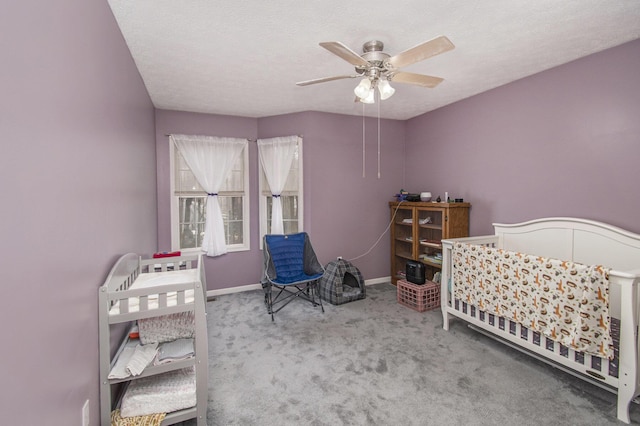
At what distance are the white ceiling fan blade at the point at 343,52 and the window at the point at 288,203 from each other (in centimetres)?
229

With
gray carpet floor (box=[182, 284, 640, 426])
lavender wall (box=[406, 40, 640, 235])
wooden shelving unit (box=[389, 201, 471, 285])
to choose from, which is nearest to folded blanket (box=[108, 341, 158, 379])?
gray carpet floor (box=[182, 284, 640, 426])

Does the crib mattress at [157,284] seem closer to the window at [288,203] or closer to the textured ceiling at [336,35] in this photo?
the textured ceiling at [336,35]

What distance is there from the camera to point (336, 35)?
215 cm

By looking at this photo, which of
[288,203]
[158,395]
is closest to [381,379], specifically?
[158,395]

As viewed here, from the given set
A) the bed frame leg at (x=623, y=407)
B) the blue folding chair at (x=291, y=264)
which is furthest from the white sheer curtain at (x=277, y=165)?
the bed frame leg at (x=623, y=407)

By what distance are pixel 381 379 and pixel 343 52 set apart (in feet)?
7.47

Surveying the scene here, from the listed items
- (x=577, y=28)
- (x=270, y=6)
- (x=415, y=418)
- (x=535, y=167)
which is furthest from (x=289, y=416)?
(x=577, y=28)

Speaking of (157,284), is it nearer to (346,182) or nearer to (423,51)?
(423,51)

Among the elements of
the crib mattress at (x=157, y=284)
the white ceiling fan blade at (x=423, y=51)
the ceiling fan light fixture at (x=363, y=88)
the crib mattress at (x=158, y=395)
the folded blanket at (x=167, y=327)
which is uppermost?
the white ceiling fan blade at (x=423, y=51)

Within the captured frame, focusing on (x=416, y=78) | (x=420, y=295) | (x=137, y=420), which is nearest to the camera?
(x=137, y=420)

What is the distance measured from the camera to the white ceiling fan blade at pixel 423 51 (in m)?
1.71

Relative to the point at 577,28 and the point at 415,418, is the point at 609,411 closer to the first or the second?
the point at 415,418

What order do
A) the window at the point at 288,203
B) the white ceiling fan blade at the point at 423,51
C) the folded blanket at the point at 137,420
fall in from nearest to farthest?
the folded blanket at the point at 137,420, the white ceiling fan blade at the point at 423,51, the window at the point at 288,203

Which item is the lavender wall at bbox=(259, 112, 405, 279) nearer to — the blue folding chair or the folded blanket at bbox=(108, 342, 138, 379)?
the blue folding chair
